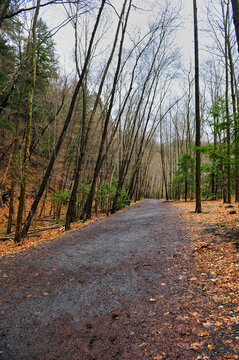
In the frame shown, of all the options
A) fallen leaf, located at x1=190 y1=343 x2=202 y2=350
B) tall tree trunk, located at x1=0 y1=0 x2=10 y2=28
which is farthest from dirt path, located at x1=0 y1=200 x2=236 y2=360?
tall tree trunk, located at x1=0 y1=0 x2=10 y2=28

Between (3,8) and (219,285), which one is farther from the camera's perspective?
(3,8)

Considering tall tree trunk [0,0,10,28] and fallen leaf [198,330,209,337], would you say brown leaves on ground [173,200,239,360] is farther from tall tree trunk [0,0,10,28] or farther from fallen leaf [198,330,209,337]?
tall tree trunk [0,0,10,28]

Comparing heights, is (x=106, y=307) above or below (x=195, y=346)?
below

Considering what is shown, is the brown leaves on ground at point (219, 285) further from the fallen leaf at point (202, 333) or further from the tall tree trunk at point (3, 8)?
the tall tree trunk at point (3, 8)

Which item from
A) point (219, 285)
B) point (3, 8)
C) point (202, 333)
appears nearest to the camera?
point (202, 333)

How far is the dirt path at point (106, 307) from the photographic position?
1.84 m

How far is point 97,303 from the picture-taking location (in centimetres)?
261

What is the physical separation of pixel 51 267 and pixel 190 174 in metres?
14.9

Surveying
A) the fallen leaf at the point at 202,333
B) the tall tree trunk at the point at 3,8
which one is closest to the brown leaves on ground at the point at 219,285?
the fallen leaf at the point at 202,333

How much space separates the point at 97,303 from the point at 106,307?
16cm

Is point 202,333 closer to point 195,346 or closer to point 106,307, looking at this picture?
point 195,346

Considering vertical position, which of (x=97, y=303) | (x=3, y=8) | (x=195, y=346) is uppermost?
(x=3, y=8)

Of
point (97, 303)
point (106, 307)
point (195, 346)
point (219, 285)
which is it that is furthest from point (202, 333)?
point (97, 303)

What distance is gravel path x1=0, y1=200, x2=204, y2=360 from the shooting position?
1.88 metres
